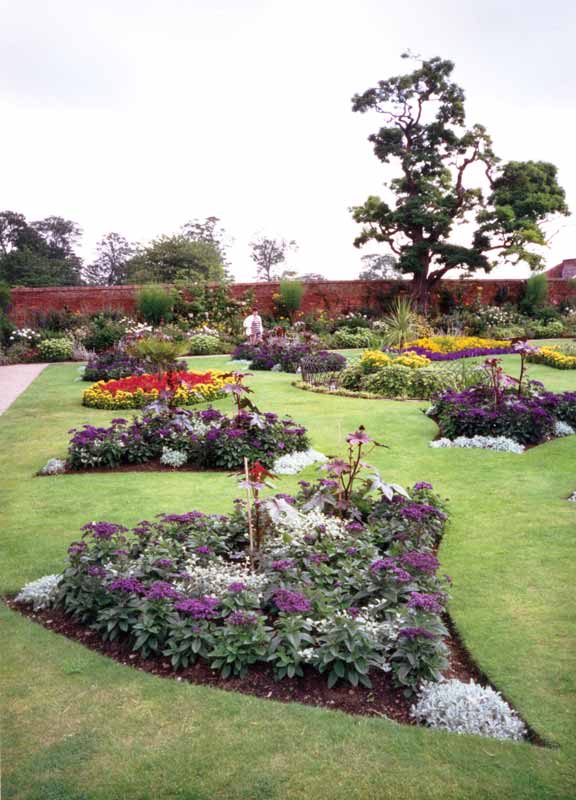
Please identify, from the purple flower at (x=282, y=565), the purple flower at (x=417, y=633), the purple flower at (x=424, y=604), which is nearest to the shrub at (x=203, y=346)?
the purple flower at (x=282, y=565)

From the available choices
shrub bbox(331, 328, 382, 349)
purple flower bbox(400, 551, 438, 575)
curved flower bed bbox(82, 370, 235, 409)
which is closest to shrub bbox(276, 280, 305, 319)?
shrub bbox(331, 328, 382, 349)

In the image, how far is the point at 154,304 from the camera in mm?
19922

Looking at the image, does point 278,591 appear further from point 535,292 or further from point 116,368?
point 535,292

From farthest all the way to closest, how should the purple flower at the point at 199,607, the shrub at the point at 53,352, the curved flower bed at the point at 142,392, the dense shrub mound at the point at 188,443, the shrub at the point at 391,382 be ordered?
the shrub at the point at 53,352
the shrub at the point at 391,382
the curved flower bed at the point at 142,392
the dense shrub mound at the point at 188,443
the purple flower at the point at 199,607

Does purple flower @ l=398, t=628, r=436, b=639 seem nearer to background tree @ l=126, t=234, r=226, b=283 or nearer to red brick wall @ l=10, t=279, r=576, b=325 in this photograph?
red brick wall @ l=10, t=279, r=576, b=325

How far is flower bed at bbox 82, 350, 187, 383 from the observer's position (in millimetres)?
12828

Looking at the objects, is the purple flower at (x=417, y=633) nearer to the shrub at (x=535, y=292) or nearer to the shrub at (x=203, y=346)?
the shrub at (x=203, y=346)

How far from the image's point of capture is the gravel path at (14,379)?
444 inches

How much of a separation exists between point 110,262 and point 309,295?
1081 inches

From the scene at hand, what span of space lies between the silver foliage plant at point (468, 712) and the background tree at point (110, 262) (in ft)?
143

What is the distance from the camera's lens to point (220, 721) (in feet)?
8.48

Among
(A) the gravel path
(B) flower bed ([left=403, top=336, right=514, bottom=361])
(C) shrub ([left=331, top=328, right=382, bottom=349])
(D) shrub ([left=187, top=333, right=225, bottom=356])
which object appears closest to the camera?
(A) the gravel path

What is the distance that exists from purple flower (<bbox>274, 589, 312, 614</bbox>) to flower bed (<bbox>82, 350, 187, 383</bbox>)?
9658mm

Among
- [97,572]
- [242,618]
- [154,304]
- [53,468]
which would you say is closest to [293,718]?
[242,618]
